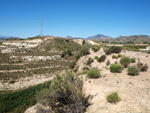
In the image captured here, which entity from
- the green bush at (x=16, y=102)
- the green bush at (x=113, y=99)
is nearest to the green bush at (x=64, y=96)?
the green bush at (x=113, y=99)

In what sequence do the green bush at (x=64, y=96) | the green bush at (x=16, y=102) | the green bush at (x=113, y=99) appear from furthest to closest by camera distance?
the green bush at (x=16, y=102)
the green bush at (x=113, y=99)
the green bush at (x=64, y=96)

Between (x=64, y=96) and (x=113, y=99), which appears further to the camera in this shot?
(x=64, y=96)

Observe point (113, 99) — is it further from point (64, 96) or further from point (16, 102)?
point (16, 102)

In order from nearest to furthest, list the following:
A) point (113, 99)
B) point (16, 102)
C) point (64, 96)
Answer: point (113, 99) < point (64, 96) < point (16, 102)

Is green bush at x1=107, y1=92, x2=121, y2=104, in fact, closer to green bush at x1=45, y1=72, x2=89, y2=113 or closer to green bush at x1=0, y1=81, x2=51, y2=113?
green bush at x1=45, y1=72, x2=89, y2=113

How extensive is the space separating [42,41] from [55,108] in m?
82.0

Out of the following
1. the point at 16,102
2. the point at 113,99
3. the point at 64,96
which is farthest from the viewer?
the point at 16,102

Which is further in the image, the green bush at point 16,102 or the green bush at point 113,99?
the green bush at point 16,102

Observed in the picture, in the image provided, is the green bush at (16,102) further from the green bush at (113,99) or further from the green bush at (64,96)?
the green bush at (113,99)

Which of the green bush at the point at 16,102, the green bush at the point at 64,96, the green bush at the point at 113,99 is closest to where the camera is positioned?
the green bush at the point at 64,96

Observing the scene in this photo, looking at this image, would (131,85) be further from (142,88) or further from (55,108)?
(55,108)

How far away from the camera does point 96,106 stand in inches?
342

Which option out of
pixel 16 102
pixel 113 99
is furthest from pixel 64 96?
pixel 16 102

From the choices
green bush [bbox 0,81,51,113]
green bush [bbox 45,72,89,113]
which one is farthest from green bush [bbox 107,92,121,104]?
green bush [bbox 0,81,51,113]
